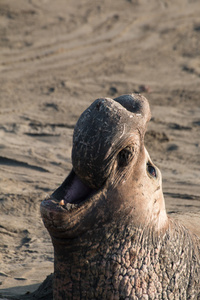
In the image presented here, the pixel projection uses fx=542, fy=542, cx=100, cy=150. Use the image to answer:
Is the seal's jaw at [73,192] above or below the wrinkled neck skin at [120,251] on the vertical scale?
above

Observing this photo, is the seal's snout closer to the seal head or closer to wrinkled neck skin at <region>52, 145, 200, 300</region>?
the seal head

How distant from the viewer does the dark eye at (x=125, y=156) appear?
104 inches

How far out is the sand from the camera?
5145 millimetres

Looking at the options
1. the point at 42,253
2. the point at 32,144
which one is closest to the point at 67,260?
the point at 42,253

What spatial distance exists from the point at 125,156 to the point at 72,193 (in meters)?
0.32

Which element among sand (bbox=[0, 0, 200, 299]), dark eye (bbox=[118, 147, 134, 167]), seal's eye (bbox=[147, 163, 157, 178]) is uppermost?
dark eye (bbox=[118, 147, 134, 167])

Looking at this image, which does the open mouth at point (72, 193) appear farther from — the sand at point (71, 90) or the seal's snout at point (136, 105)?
the sand at point (71, 90)

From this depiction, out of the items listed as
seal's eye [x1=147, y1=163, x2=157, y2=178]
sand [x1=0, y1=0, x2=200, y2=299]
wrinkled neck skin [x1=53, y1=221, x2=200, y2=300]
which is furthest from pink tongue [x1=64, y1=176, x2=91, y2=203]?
sand [x1=0, y1=0, x2=200, y2=299]

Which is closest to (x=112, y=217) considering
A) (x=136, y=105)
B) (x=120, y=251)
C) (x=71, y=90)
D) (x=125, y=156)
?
(x=120, y=251)

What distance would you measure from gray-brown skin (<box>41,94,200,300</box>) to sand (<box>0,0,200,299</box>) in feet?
2.34

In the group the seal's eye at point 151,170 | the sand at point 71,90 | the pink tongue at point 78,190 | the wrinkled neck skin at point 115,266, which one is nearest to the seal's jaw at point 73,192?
the pink tongue at point 78,190

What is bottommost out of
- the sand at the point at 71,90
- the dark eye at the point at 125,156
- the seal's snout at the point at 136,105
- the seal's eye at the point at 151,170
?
the sand at the point at 71,90

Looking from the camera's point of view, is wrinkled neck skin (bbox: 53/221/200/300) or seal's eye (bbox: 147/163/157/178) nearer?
wrinkled neck skin (bbox: 53/221/200/300)

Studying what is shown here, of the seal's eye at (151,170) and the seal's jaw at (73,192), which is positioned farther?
the seal's eye at (151,170)
